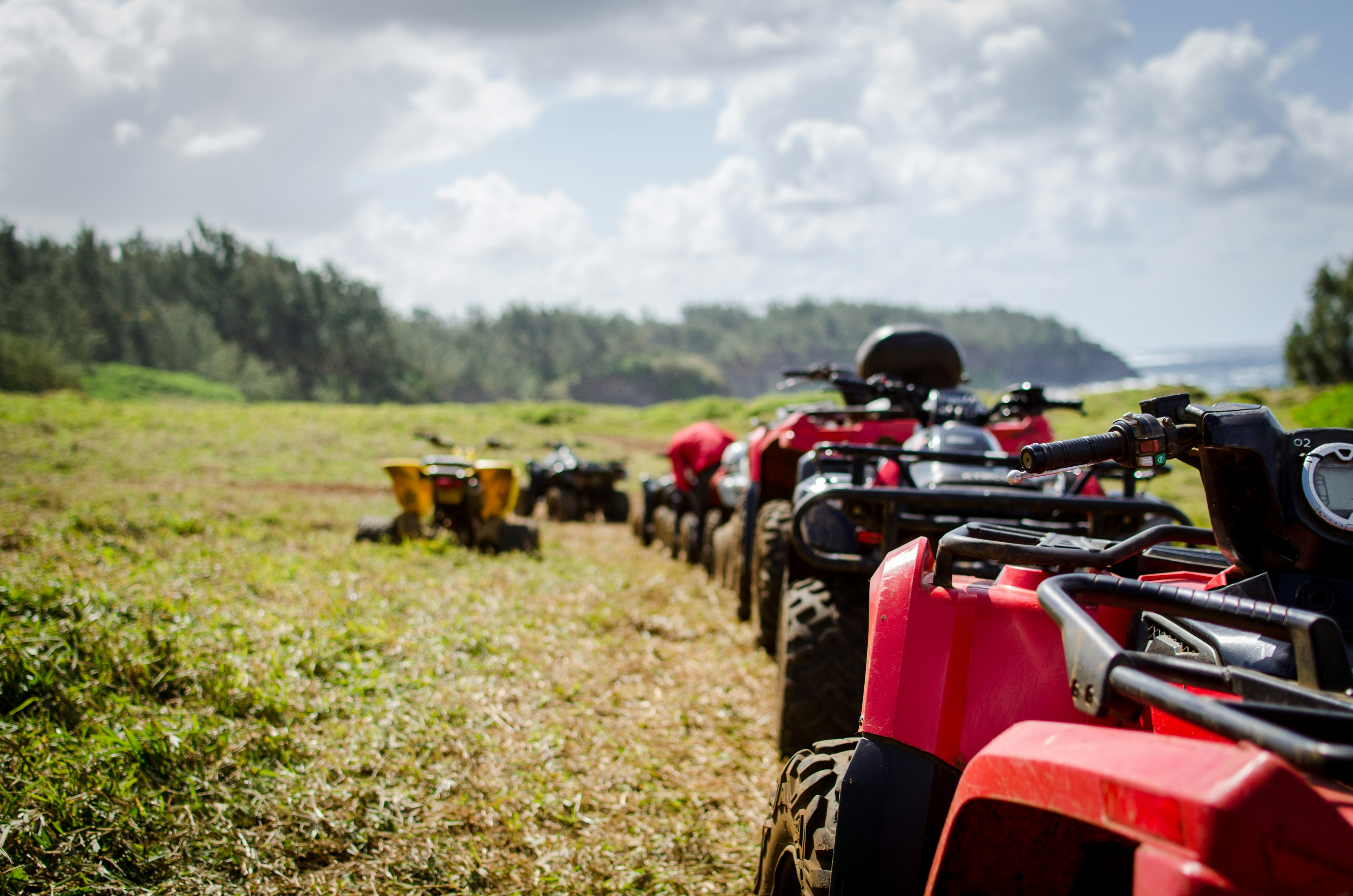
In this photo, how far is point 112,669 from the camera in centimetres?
361

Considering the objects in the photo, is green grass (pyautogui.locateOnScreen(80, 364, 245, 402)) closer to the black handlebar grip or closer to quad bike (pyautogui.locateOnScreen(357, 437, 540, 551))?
A: quad bike (pyautogui.locateOnScreen(357, 437, 540, 551))

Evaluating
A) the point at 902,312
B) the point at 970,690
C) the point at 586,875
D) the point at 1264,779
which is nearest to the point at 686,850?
the point at 586,875

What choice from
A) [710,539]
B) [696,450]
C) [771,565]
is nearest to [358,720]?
[771,565]

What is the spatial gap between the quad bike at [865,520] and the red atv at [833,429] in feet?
0.86

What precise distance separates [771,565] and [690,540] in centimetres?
364

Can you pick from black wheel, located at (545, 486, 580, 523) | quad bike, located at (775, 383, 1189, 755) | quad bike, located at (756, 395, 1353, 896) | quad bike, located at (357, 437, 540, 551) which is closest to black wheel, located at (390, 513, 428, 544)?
quad bike, located at (357, 437, 540, 551)

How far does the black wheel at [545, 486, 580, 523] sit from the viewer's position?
1161 centimetres

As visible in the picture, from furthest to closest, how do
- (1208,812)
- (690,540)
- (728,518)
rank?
(690,540), (728,518), (1208,812)

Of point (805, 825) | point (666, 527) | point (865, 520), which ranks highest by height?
point (865, 520)

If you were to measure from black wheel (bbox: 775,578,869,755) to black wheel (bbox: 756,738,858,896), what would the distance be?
1.17m

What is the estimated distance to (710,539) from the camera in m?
7.63

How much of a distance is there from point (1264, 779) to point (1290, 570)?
29.6 inches

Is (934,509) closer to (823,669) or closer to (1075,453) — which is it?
(823,669)

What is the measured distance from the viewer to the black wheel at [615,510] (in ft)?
39.7
